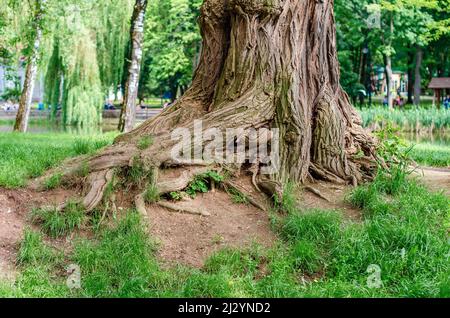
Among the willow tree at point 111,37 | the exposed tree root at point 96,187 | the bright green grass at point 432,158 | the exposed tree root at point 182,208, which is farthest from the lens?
the willow tree at point 111,37

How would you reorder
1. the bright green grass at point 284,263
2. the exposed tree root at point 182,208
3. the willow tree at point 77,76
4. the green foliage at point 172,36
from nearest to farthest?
1. the bright green grass at point 284,263
2. the exposed tree root at point 182,208
3. the willow tree at point 77,76
4. the green foliage at point 172,36

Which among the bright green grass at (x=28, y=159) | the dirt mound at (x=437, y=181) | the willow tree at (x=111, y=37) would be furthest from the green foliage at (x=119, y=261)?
the willow tree at (x=111, y=37)

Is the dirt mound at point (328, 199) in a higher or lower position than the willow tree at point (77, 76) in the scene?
lower

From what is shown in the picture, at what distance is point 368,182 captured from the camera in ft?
25.5

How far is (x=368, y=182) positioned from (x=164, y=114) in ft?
9.43

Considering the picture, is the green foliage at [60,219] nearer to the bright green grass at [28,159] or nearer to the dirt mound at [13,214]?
the dirt mound at [13,214]

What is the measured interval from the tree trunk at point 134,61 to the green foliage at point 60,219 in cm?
930

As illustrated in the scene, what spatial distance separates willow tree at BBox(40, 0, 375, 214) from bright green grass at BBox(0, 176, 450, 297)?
96cm

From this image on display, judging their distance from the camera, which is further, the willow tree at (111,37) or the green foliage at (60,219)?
the willow tree at (111,37)

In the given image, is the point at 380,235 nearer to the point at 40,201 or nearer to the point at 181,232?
the point at 181,232

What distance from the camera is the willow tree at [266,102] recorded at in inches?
283

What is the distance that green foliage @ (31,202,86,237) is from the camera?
6.14 metres

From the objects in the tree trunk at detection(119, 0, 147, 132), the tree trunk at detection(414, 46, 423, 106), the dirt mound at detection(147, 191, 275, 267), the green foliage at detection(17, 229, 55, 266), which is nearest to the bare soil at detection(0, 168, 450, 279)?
the dirt mound at detection(147, 191, 275, 267)

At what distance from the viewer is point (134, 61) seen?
15180 mm
